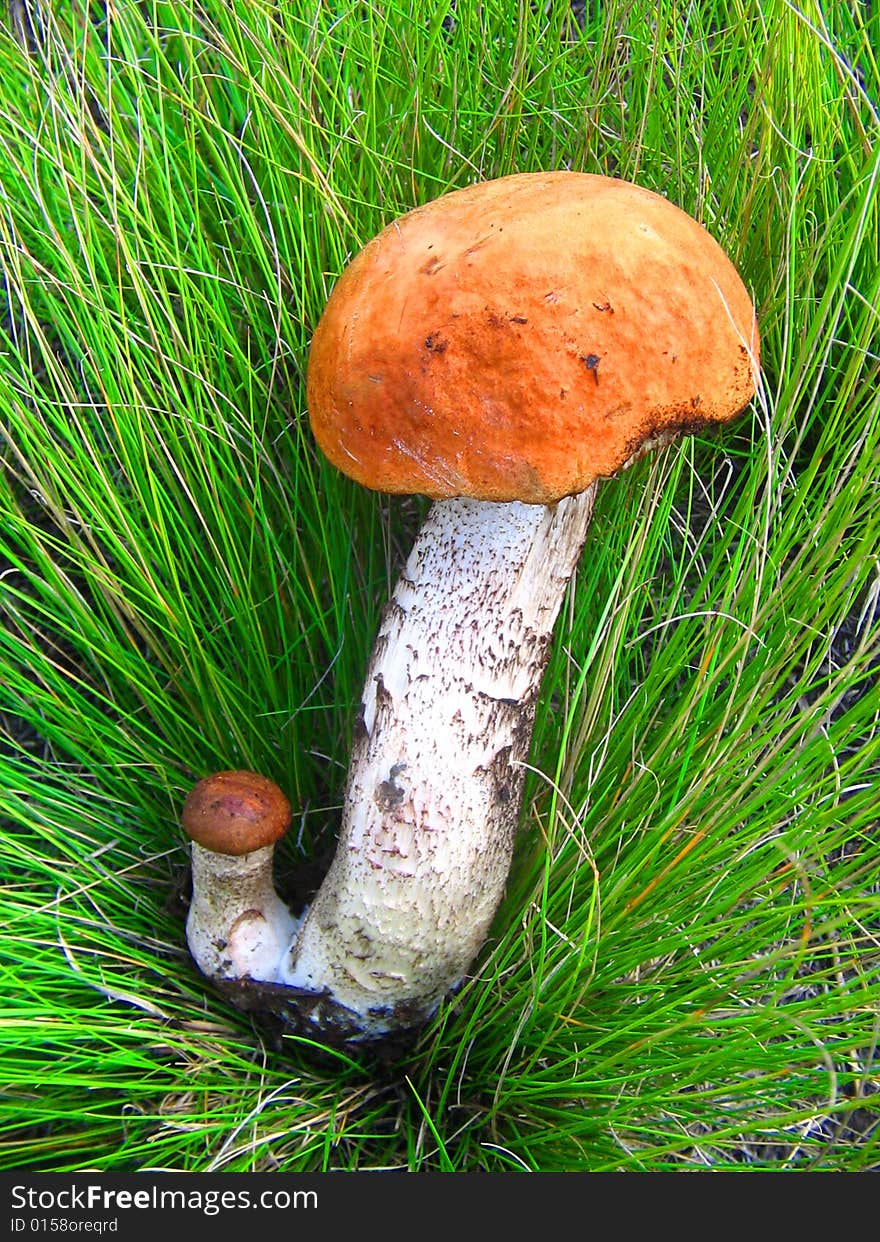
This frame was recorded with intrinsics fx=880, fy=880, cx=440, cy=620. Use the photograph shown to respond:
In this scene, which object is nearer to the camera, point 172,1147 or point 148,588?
point 172,1147

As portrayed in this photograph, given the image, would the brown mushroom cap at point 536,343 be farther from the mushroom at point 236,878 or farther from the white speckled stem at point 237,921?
the white speckled stem at point 237,921

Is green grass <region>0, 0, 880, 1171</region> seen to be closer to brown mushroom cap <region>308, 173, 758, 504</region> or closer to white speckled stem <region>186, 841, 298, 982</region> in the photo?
white speckled stem <region>186, 841, 298, 982</region>

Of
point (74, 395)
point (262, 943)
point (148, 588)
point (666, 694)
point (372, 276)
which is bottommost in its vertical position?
point (262, 943)

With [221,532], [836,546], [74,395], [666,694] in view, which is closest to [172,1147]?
[221,532]

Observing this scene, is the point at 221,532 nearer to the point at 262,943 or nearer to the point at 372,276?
the point at 372,276

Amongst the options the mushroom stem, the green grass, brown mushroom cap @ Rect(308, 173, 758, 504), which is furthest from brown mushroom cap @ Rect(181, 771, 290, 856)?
brown mushroom cap @ Rect(308, 173, 758, 504)

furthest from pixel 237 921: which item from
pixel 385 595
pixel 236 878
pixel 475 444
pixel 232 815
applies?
pixel 475 444

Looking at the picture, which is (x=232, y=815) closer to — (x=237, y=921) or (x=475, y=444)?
(x=237, y=921)
